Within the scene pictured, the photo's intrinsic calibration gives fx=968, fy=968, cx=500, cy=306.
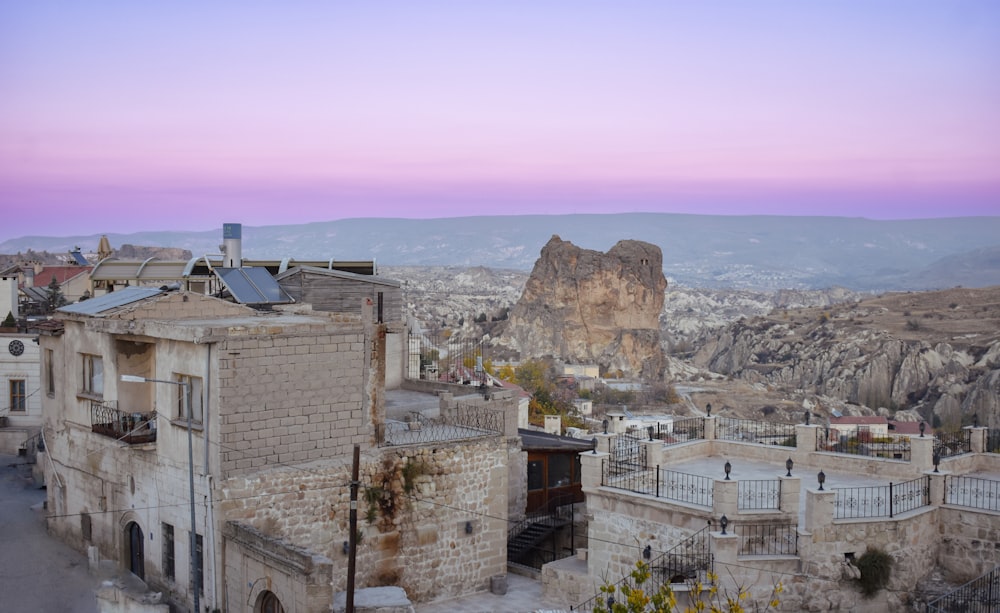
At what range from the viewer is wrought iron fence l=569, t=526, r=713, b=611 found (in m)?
17.5

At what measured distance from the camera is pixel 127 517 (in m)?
19.5

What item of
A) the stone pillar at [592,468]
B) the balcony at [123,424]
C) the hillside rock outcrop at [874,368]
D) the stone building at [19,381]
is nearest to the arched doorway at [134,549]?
the balcony at [123,424]

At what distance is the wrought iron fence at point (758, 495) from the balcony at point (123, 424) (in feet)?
37.2

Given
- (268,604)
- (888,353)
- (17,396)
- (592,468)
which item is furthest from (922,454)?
(888,353)

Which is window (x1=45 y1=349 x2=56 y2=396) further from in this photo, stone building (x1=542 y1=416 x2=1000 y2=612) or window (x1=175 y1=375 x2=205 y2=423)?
stone building (x1=542 y1=416 x2=1000 y2=612)

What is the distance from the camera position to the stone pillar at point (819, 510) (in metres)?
17.3

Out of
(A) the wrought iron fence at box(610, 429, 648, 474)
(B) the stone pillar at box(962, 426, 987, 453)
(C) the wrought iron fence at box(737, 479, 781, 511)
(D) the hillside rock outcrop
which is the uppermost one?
(B) the stone pillar at box(962, 426, 987, 453)

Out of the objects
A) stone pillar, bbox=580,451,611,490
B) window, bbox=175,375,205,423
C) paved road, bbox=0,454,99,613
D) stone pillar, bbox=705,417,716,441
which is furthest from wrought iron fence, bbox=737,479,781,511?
paved road, bbox=0,454,99,613

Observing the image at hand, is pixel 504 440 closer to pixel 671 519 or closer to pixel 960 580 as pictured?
pixel 671 519

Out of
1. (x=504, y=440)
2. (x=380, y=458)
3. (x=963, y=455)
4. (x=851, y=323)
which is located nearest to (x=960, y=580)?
(x=963, y=455)

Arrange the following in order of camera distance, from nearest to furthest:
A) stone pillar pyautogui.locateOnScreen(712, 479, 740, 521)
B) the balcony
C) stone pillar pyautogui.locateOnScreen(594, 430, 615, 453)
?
stone pillar pyautogui.locateOnScreen(712, 479, 740, 521), the balcony, stone pillar pyautogui.locateOnScreen(594, 430, 615, 453)

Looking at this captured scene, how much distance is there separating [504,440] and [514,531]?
134 inches

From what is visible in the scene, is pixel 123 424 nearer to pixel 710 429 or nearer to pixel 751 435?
pixel 710 429

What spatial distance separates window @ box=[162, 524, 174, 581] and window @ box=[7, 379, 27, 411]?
51.0 ft
